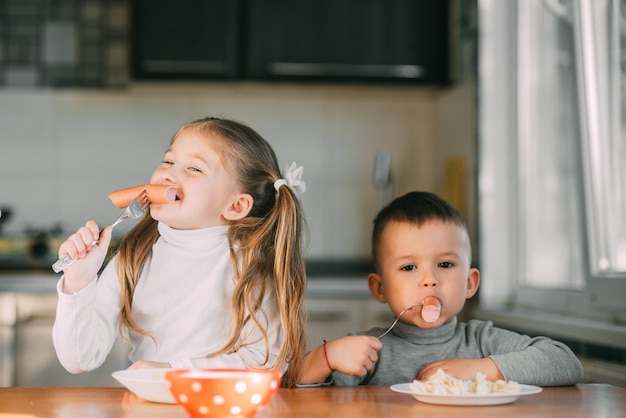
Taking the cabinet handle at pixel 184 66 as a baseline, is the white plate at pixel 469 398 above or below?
below

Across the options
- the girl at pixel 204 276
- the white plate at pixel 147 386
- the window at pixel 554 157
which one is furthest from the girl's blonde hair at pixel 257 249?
the window at pixel 554 157

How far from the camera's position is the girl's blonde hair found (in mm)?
1398

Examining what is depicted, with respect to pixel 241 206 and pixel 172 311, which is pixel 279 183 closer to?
pixel 241 206

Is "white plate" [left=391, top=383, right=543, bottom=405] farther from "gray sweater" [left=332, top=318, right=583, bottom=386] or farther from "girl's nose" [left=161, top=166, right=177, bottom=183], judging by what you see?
"girl's nose" [left=161, top=166, right=177, bottom=183]

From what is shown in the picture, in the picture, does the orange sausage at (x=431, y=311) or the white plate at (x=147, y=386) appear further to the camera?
the orange sausage at (x=431, y=311)

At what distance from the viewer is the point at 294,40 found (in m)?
3.45

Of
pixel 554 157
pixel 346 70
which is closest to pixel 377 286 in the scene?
pixel 554 157

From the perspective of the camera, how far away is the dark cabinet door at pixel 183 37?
3408 mm

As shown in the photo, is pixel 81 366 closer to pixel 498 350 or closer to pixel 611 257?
pixel 498 350

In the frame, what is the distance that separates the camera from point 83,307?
1363 millimetres

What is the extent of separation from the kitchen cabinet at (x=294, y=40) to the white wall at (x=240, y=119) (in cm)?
18

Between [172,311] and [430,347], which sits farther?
[430,347]

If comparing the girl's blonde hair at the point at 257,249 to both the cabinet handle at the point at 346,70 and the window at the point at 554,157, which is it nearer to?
the window at the point at 554,157

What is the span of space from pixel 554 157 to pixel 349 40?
1.03 metres
